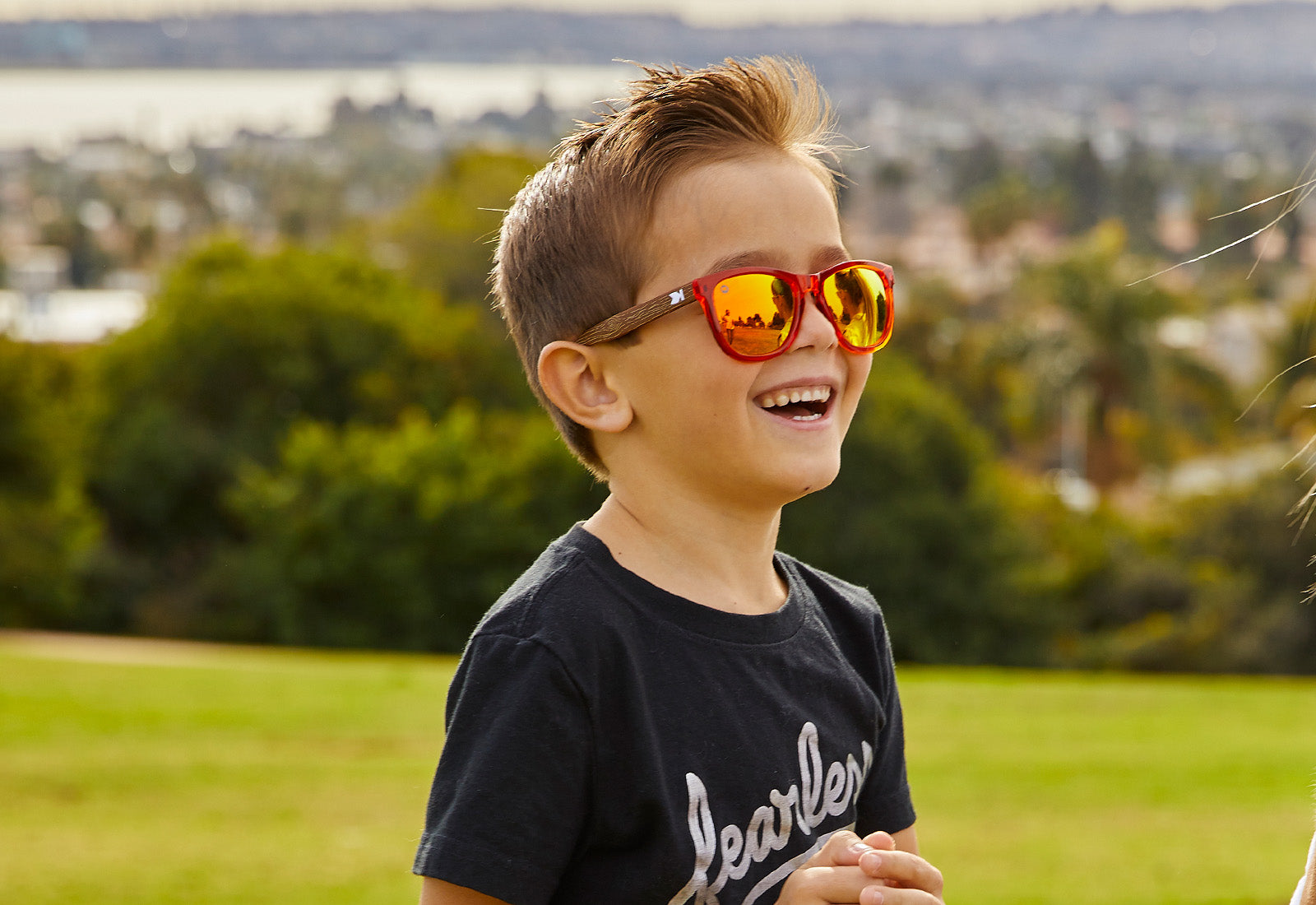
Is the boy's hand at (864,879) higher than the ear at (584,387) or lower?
lower

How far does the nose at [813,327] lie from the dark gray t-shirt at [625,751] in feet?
0.84

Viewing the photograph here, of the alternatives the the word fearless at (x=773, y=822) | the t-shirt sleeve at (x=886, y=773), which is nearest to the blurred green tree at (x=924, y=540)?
the t-shirt sleeve at (x=886, y=773)

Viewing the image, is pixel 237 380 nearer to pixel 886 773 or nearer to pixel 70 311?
pixel 70 311

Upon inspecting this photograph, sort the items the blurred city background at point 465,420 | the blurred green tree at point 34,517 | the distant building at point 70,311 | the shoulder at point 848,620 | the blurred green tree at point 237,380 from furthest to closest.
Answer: the distant building at point 70,311 < the blurred green tree at point 237,380 < the blurred city background at point 465,420 < the blurred green tree at point 34,517 < the shoulder at point 848,620

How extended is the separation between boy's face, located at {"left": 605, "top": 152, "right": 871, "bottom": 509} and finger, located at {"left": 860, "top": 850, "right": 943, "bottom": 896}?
1.06 ft

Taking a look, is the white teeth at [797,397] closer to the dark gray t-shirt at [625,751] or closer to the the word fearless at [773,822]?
the dark gray t-shirt at [625,751]

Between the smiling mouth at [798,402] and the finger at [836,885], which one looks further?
the smiling mouth at [798,402]

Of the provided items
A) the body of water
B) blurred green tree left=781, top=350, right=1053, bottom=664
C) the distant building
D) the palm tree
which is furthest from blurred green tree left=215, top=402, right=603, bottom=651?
Result: the body of water

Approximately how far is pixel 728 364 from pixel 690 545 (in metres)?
0.17

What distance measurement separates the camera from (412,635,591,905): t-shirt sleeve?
114 cm

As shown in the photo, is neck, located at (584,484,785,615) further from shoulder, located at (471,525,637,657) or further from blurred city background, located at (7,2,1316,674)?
blurred city background, located at (7,2,1316,674)

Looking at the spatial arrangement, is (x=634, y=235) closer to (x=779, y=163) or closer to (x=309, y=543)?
(x=779, y=163)

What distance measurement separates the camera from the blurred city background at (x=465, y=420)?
29.6 meters

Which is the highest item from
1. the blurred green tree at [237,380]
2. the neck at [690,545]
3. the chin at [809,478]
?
the blurred green tree at [237,380]
